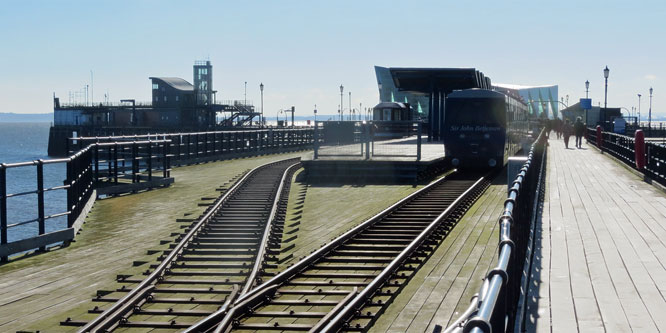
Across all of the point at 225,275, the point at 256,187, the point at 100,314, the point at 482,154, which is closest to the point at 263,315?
the point at 100,314

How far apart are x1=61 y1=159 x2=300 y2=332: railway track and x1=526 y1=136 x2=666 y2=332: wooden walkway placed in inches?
143

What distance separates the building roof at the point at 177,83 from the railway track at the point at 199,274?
122094 mm

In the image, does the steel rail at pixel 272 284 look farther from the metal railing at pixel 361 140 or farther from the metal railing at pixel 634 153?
the metal railing at pixel 361 140

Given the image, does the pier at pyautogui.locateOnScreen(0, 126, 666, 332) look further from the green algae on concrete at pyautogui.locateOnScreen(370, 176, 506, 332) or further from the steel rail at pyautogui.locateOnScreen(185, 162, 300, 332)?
the steel rail at pyautogui.locateOnScreen(185, 162, 300, 332)

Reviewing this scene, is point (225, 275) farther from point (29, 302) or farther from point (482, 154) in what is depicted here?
point (482, 154)

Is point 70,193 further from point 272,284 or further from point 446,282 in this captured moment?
point 446,282

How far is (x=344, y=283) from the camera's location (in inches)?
413

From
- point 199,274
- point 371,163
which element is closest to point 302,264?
point 199,274

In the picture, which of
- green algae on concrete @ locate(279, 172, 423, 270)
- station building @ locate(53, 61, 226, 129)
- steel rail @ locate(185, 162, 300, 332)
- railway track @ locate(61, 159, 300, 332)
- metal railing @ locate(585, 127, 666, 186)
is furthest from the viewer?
station building @ locate(53, 61, 226, 129)

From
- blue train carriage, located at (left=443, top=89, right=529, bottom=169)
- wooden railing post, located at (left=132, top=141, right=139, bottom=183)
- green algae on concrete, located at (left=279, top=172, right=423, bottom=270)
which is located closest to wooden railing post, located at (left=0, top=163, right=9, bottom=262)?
green algae on concrete, located at (left=279, top=172, right=423, bottom=270)

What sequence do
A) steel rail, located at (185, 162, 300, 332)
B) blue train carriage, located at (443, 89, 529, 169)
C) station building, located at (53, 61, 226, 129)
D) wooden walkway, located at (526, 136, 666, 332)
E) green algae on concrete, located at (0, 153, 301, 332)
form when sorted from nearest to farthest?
wooden walkway, located at (526, 136, 666, 332) < steel rail, located at (185, 162, 300, 332) < green algae on concrete, located at (0, 153, 301, 332) < blue train carriage, located at (443, 89, 529, 169) < station building, located at (53, 61, 226, 129)

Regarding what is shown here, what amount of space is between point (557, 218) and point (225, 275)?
Result: 6752 millimetres

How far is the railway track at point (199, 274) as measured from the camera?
896 cm

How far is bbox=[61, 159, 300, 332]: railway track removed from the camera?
8.96 m
